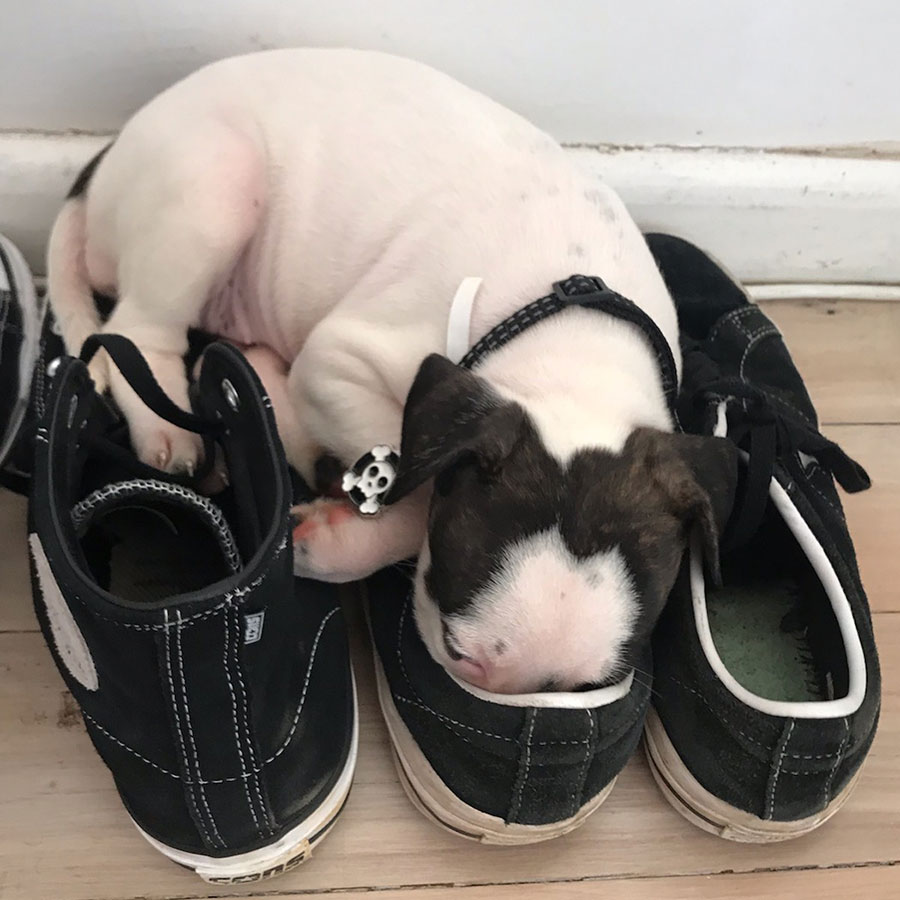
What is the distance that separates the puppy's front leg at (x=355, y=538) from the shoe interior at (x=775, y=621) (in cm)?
40

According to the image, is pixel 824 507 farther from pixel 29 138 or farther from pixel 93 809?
pixel 29 138

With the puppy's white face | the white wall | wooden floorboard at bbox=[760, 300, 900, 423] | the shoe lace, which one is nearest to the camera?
the puppy's white face

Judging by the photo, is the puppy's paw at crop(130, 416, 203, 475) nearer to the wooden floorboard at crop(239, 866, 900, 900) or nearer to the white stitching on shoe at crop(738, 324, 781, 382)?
the wooden floorboard at crop(239, 866, 900, 900)

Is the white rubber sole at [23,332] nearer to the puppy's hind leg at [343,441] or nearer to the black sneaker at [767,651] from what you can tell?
the puppy's hind leg at [343,441]

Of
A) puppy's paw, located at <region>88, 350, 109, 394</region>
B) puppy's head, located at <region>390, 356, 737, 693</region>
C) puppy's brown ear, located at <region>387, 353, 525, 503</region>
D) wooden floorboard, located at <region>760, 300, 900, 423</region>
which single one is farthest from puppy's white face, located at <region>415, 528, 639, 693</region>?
wooden floorboard, located at <region>760, 300, 900, 423</region>

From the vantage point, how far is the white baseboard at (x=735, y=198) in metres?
1.49

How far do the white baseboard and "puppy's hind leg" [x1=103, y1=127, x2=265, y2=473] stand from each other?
1.01 feet

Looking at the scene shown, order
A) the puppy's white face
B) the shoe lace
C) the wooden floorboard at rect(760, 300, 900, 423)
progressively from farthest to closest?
the wooden floorboard at rect(760, 300, 900, 423) → the shoe lace → the puppy's white face

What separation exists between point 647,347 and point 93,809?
2.70 feet

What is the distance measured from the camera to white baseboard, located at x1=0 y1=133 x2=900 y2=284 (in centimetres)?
149

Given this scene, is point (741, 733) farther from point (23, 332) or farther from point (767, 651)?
point (23, 332)

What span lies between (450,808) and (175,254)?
0.76 metres

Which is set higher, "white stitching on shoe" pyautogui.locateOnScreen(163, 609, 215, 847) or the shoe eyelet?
the shoe eyelet

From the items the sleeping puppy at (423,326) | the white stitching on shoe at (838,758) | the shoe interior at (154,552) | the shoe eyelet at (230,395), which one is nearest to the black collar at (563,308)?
the sleeping puppy at (423,326)
